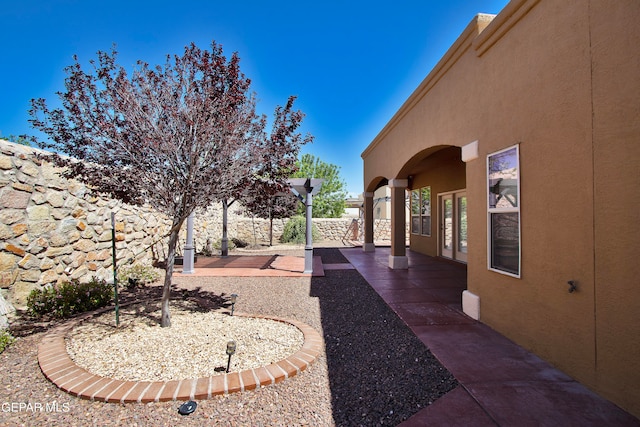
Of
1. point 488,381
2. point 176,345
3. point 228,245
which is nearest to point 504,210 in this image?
point 488,381

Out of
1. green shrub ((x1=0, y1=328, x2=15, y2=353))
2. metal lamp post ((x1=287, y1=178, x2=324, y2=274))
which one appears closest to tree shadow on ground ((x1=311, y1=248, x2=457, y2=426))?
metal lamp post ((x1=287, y1=178, x2=324, y2=274))

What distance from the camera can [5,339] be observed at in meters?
3.34

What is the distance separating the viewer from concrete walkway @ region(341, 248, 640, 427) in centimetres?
223

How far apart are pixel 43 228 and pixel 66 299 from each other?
1.24 m

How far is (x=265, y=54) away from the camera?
8.66 meters

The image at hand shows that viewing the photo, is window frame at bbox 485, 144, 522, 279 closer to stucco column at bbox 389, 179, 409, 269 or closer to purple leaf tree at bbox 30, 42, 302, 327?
purple leaf tree at bbox 30, 42, 302, 327

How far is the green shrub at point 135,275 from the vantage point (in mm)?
6215

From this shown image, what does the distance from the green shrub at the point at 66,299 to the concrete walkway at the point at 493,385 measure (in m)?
4.68

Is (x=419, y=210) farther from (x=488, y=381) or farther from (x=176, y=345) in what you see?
(x=176, y=345)

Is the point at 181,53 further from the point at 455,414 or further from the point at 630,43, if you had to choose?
the point at 455,414

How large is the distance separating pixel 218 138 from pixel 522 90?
3.49 m

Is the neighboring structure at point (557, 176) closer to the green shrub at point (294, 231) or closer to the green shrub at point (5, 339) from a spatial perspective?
the green shrub at point (5, 339)

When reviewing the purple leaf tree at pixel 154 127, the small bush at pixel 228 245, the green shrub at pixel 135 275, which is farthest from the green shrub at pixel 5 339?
the small bush at pixel 228 245

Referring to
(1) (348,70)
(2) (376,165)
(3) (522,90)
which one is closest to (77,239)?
(3) (522,90)
